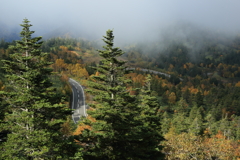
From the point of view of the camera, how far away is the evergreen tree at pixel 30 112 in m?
12.0

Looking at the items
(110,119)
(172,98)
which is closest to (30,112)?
(110,119)

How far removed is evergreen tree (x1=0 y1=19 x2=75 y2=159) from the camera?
12.0 m

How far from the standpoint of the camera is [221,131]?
63.8 m

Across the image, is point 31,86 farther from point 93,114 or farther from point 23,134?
point 93,114

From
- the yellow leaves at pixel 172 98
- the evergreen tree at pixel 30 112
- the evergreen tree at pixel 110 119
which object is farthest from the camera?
the yellow leaves at pixel 172 98

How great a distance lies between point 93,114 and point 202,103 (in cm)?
11799

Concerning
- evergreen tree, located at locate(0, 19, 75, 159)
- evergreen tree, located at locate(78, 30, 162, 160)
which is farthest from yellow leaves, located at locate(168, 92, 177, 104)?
evergreen tree, located at locate(0, 19, 75, 159)

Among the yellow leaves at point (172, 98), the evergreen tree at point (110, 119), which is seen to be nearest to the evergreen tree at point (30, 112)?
the evergreen tree at point (110, 119)

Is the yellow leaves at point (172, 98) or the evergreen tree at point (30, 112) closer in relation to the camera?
the evergreen tree at point (30, 112)

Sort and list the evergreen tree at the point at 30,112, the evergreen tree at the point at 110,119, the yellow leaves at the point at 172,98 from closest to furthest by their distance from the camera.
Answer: the evergreen tree at the point at 30,112
the evergreen tree at the point at 110,119
the yellow leaves at the point at 172,98

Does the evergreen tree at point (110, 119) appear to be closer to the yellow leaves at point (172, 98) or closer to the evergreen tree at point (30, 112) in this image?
the evergreen tree at point (30, 112)

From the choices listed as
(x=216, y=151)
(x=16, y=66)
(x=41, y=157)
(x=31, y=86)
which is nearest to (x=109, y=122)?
(x=41, y=157)

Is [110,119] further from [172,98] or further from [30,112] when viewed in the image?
[172,98]

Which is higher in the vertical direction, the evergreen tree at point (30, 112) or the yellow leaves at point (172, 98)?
the evergreen tree at point (30, 112)
